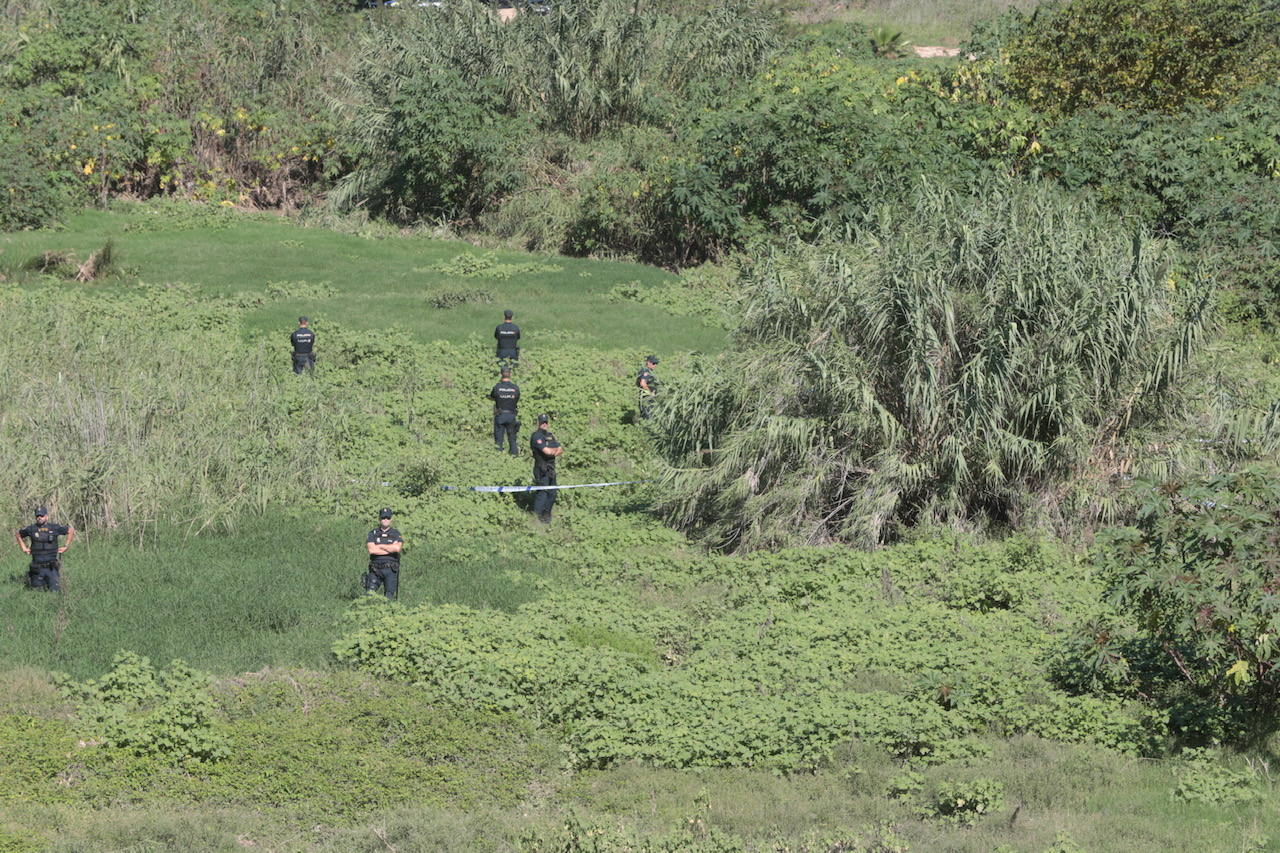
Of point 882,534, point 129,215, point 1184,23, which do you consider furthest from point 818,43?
point 882,534

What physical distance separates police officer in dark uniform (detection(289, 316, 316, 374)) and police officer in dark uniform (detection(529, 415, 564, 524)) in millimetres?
6503

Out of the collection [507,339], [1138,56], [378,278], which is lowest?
[507,339]

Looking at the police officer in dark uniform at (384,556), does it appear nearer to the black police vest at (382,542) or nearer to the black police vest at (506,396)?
the black police vest at (382,542)

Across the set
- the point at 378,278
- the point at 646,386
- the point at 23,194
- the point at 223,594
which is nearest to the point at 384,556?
the point at 223,594

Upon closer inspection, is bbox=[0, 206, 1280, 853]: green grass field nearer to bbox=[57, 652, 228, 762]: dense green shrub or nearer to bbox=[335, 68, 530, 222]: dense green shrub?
bbox=[57, 652, 228, 762]: dense green shrub

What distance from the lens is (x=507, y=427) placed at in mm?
24703

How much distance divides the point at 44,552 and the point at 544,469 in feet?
22.3

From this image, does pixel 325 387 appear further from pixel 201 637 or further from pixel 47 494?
pixel 201 637

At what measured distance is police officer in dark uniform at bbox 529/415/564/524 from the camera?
2202cm

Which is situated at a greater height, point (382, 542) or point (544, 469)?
point (544, 469)

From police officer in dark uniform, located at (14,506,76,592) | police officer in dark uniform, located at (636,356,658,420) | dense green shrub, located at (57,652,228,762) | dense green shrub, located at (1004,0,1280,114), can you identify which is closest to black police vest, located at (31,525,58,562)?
police officer in dark uniform, located at (14,506,76,592)

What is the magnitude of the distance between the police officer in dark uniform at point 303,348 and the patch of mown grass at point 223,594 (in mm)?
6077

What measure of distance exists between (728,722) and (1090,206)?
10496mm

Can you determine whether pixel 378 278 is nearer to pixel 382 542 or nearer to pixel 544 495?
pixel 544 495
